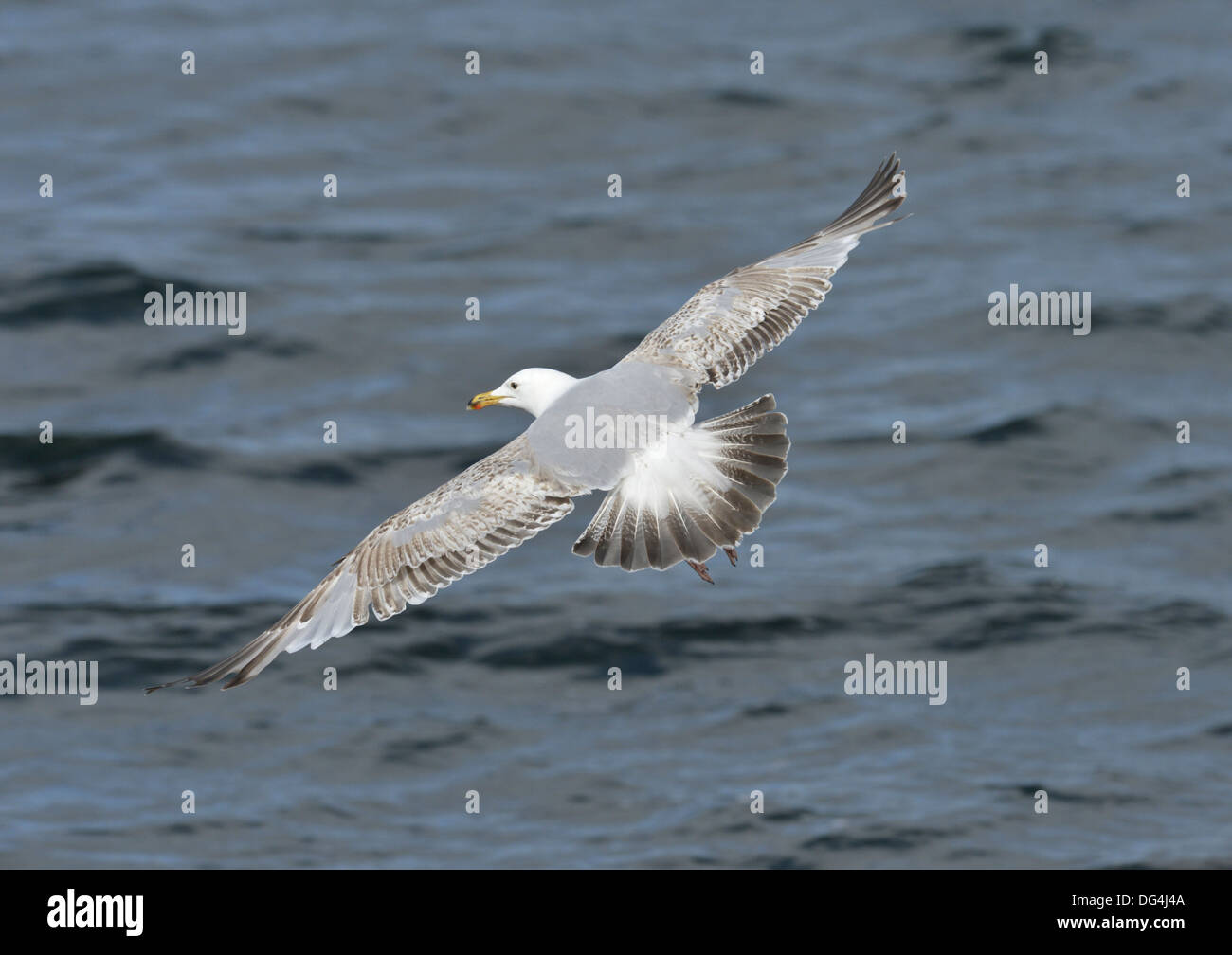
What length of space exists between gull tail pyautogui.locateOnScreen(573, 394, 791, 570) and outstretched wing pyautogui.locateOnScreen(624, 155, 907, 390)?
2.38 ft

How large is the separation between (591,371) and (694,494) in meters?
15.6

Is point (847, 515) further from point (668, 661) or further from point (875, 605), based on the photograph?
point (668, 661)

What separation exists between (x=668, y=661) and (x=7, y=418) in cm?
1017

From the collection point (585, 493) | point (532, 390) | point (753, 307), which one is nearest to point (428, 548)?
point (585, 493)

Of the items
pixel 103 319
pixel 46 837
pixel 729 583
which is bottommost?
pixel 46 837

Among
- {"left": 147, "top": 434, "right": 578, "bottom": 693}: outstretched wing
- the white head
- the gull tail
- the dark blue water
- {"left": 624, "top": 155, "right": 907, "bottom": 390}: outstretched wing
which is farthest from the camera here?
the dark blue water

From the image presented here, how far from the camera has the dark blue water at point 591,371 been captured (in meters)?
22.2

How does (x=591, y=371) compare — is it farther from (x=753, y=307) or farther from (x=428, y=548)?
(x=428, y=548)

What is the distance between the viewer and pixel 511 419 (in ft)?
85.1

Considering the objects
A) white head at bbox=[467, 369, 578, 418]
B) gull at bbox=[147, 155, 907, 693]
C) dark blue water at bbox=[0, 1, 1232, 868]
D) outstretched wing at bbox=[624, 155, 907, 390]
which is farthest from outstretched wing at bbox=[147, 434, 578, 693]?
dark blue water at bbox=[0, 1, 1232, 868]

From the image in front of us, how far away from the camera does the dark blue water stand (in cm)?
2217

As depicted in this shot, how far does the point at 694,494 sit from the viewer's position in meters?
10.5

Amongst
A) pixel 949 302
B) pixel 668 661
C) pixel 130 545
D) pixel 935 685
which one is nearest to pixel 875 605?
pixel 935 685

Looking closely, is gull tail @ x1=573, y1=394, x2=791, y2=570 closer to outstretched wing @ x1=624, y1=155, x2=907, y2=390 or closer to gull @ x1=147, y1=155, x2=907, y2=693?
gull @ x1=147, y1=155, x2=907, y2=693
